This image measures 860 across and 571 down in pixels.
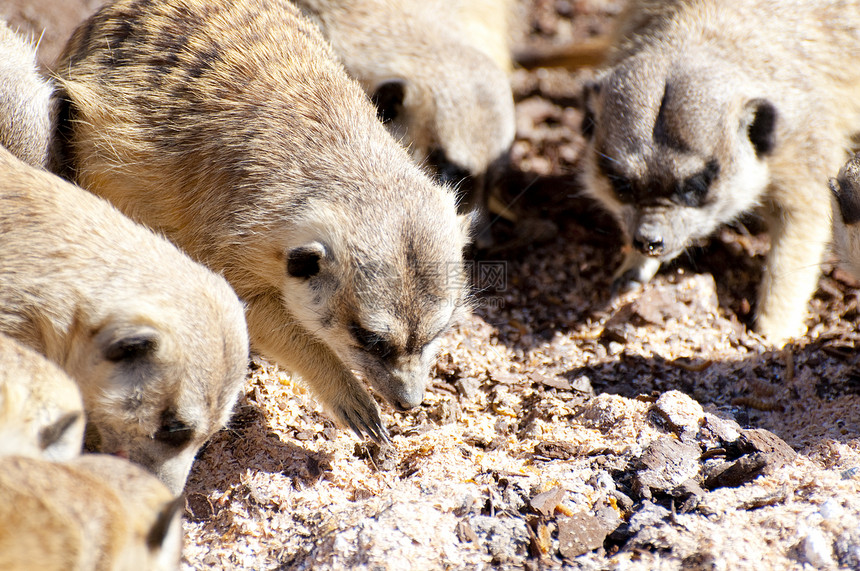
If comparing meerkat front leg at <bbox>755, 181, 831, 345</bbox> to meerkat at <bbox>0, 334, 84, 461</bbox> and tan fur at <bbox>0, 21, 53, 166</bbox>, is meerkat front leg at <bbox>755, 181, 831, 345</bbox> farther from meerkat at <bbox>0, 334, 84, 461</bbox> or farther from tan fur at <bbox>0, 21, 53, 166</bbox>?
tan fur at <bbox>0, 21, 53, 166</bbox>

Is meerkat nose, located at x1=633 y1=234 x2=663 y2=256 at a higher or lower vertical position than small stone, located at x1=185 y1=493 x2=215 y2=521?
higher

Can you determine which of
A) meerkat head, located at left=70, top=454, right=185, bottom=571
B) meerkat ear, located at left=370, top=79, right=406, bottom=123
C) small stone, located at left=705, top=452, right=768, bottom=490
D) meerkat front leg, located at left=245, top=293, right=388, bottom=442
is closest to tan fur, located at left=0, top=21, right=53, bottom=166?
meerkat front leg, located at left=245, top=293, right=388, bottom=442

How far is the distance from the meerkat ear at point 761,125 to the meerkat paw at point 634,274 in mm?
935

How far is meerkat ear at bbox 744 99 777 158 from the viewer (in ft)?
16.4

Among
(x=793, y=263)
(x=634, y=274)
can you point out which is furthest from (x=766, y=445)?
(x=793, y=263)

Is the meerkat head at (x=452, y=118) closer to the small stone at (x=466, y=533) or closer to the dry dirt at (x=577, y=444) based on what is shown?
the dry dirt at (x=577, y=444)

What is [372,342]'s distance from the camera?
3656 millimetres

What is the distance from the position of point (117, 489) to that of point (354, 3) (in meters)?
4.29

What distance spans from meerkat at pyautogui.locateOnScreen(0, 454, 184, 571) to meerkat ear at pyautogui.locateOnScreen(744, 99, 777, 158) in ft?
13.3

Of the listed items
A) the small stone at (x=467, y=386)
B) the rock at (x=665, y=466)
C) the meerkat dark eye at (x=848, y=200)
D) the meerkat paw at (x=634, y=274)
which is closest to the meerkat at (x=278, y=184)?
the small stone at (x=467, y=386)

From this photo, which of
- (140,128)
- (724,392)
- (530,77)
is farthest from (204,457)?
(530,77)

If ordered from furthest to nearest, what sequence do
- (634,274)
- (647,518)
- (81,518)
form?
1. (634,274)
2. (647,518)
3. (81,518)

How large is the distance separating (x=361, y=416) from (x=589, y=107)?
2.76m

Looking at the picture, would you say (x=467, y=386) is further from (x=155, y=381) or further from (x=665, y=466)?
(x=155, y=381)
